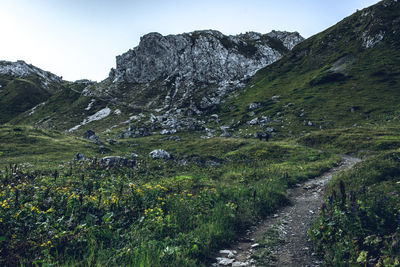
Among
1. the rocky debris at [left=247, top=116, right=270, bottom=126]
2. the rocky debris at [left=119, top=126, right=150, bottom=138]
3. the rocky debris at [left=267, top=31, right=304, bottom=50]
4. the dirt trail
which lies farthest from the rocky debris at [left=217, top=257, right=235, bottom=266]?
the rocky debris at [left=267, top=31, right=304, bottom=50]

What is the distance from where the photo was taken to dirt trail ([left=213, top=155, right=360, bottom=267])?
20.0 ft

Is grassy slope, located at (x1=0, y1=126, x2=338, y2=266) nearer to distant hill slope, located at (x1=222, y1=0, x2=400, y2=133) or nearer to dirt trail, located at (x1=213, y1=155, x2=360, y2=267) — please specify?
dirt trail, located at (x1=213, y1=155, x2=360, y2=267)

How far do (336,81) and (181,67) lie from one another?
89.5 m

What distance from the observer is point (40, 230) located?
550 cm

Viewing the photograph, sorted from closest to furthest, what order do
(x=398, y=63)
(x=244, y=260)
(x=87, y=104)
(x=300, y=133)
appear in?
(x=244, y=260) → (x=300, y=133) → (x=398, y=63) → (x=87, y=104)

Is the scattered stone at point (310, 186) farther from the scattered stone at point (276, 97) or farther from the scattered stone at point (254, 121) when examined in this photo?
the scattered stone at point (276, 97)

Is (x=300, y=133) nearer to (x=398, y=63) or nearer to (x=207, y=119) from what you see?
(x=207, y=119)

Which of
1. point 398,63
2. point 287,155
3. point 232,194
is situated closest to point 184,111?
point 287,155

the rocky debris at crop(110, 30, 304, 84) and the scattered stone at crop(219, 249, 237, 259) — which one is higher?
the rocky debris at crop(110, 30, 304, 84)

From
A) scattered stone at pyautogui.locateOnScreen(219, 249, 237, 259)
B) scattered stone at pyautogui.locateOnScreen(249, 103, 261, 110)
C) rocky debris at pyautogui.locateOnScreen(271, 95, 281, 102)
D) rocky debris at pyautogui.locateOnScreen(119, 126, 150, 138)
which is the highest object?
rocky debris at pyautogui.locateOnScreen(271, 95, 281, 102)

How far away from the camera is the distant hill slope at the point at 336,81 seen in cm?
5328

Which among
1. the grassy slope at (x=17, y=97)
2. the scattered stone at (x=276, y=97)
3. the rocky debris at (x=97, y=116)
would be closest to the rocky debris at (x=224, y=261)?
the scattered stone at (x=276, y=97)

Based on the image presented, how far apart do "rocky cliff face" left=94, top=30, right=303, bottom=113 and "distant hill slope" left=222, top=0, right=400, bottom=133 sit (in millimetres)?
26314

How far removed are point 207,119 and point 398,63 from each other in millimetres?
65229
